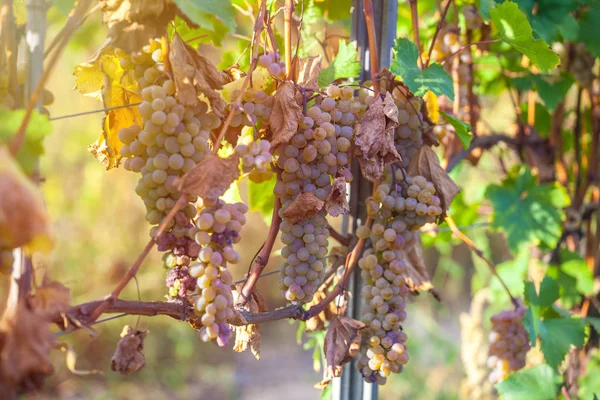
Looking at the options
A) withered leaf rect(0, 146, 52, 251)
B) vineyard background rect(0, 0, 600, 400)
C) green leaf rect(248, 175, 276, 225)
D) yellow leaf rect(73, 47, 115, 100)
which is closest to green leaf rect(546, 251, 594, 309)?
green leaf rect(248, 175, 276, 225)

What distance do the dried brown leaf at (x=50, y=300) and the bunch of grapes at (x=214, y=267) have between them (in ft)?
0.38

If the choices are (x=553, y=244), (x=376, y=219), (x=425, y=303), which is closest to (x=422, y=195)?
(x=376, y=219)

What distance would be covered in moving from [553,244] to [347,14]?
0.67m

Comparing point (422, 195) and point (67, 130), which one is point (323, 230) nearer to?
point (422, 195)

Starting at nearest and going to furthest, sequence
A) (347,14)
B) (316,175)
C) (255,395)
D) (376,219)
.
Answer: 1. (316,175)
2. (376,219)
3. (347,14)
4. (255,395)

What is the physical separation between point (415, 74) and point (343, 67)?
10cm

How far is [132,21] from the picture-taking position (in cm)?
54

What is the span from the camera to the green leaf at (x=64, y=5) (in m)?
0.53

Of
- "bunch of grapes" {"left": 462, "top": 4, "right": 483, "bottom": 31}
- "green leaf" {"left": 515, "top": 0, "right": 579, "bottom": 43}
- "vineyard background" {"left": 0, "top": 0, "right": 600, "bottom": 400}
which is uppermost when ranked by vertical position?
"bunch of grapes" {"left": 462, "top": 4, "right": 483, "bottom": 31}

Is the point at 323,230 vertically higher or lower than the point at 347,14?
lower

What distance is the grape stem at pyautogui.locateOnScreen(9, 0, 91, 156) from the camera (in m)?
0.44

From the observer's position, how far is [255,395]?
288cm

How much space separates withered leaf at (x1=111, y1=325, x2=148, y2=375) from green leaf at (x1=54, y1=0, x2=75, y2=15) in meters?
0.30

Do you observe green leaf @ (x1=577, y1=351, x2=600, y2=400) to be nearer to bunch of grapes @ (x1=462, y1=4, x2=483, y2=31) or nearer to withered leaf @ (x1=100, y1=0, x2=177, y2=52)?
bunch of grapes @ (x1=462, y1=4, x2=483, y2=31)
